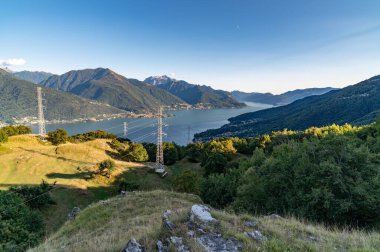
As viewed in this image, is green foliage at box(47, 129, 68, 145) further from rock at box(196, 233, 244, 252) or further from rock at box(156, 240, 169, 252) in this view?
rock at box(156, 240, 169, 252)

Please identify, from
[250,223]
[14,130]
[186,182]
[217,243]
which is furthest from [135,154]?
[217,243]

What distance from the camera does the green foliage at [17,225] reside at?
25141mm

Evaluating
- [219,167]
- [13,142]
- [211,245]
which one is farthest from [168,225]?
[13,142]

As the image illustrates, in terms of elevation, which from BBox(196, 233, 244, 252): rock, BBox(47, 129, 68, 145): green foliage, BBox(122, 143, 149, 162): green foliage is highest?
BBox(196, 233, 244, 252): rock

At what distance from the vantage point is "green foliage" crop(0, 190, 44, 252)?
25.1m

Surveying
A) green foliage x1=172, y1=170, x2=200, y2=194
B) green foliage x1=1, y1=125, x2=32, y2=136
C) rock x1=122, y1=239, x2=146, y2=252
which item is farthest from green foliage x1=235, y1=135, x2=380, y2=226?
green foliage x1=1, y1=125, x2=32, y2=136

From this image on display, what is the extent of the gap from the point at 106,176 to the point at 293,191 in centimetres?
4564

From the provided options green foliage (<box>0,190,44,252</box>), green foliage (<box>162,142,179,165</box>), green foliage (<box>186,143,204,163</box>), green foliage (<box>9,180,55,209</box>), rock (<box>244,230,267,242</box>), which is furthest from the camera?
green foliage (<box>186,143,204,163</box>)

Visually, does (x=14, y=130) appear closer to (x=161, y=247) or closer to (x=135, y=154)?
(x=135, y=154)

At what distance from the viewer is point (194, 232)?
10.6m

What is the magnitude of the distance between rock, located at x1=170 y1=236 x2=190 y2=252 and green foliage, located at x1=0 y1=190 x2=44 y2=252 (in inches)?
699

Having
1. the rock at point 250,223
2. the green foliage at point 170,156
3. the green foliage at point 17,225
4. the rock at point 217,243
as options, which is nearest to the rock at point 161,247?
the rock at point 217,243

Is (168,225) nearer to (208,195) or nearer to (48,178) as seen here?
(208,195)

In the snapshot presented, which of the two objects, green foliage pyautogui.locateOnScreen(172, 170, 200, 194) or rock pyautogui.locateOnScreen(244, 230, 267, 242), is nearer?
rock pyautogui.locateOnScreen(244, 230, 267, 242)
